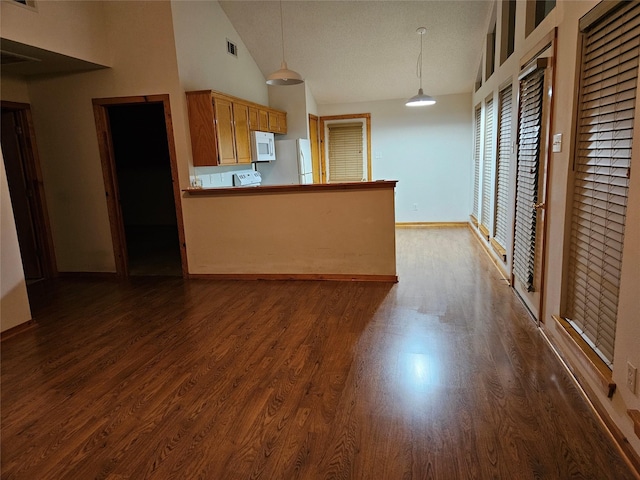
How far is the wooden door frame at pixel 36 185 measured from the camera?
15.3 feet

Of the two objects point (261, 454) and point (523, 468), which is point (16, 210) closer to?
point (261, 454)

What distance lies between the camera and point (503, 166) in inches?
178

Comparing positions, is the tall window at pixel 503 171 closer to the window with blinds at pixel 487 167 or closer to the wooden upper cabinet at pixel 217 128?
the window with blinds at pixel 487 167

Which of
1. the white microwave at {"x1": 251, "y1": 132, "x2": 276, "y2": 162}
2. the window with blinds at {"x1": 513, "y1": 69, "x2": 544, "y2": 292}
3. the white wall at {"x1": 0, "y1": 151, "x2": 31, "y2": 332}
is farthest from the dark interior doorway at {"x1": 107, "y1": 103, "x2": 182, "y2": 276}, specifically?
the window with blinds at {"x1": 513, "y1": 69, "x2": 544, "y2": 292}

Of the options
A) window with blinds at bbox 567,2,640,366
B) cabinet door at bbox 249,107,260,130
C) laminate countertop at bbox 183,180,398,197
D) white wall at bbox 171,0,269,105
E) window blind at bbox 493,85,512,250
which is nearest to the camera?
window with blinds at bbox 567,2,640,366

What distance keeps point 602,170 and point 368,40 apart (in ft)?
14.3

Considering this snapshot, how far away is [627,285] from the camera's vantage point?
5.87 ft

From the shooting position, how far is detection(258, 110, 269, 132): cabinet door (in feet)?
19.1

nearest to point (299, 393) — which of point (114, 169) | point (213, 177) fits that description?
point (213, 177)

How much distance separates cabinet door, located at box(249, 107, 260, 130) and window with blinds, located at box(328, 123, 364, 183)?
2.44 meters

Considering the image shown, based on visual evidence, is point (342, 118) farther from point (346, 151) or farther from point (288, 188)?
point (288, 188)

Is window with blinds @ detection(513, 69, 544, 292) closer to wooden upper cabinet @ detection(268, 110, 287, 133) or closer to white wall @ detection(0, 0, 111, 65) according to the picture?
wooden upper cabinet @ detection(268, 110, 287, 133)

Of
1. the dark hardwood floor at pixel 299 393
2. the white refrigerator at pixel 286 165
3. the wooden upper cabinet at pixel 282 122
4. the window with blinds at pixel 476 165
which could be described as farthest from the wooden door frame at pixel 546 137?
the wooden upper cabinet at pixel 282 122

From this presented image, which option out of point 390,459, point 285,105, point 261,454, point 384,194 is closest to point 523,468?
point 390,459
